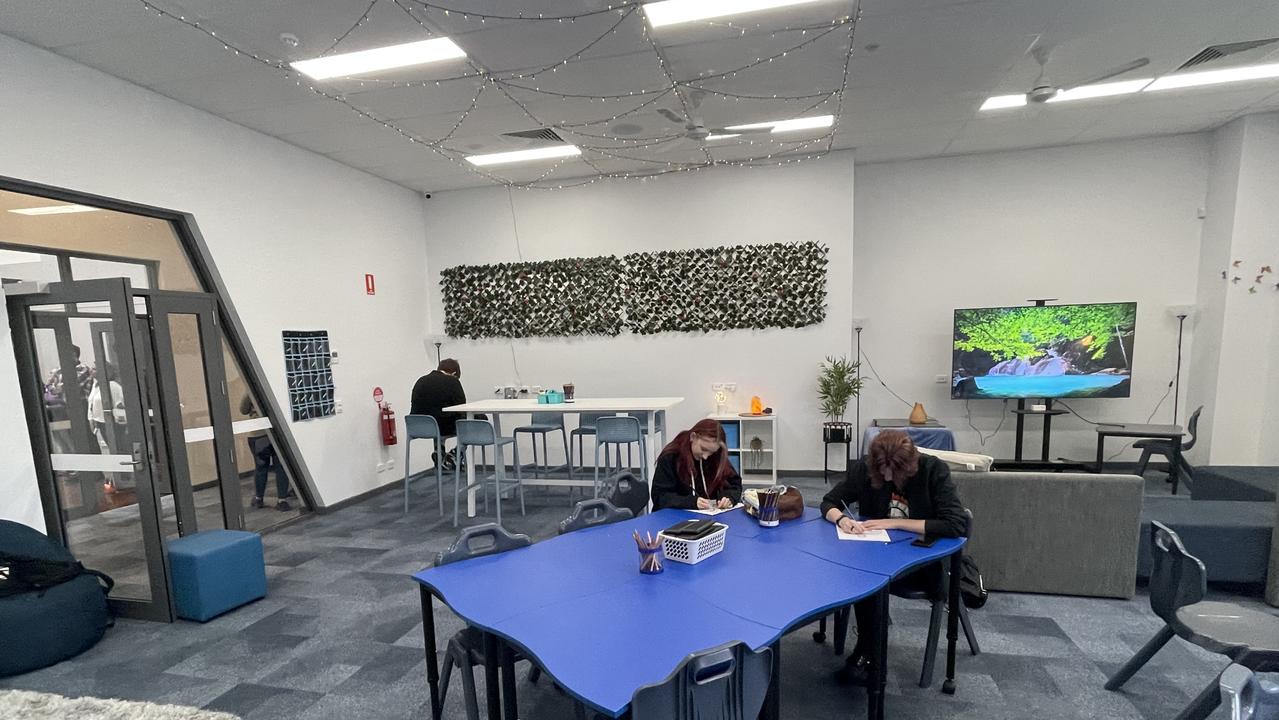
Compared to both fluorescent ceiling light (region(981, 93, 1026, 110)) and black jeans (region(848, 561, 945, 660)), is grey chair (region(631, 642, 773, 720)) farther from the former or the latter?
fluorescent ceiling light (region(981, 93, 1026, 110))

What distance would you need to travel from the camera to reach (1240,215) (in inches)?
200

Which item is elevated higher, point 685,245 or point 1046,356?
point 685,245

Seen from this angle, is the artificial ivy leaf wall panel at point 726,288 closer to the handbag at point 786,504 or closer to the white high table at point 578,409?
the white high table at point 578,409

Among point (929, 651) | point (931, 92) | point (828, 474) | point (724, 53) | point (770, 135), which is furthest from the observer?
point (828, 474)

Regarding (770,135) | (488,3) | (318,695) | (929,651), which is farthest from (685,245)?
(318,695)

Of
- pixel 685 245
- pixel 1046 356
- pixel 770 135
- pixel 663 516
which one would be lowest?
pixel 663 516

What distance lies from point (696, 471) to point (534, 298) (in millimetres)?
4159

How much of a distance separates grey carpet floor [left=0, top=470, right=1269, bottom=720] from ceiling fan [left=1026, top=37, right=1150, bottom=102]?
3335 mm

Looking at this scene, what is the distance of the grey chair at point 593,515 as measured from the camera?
8.75 ft

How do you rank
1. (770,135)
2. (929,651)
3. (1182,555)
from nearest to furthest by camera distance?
1. (1182,555)
2. (929,651)
3. (770,135)

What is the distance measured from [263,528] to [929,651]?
5046 millimetres

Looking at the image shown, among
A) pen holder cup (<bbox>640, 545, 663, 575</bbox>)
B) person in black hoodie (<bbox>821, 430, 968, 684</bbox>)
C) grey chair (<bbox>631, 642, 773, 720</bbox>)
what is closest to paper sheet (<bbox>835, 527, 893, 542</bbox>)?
person in black hoodie (<bbox>821, 430, 968, 684</bbox>)

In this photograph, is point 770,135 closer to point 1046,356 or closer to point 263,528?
point 1046,356

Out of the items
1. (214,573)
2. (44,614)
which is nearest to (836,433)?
(214,573)
